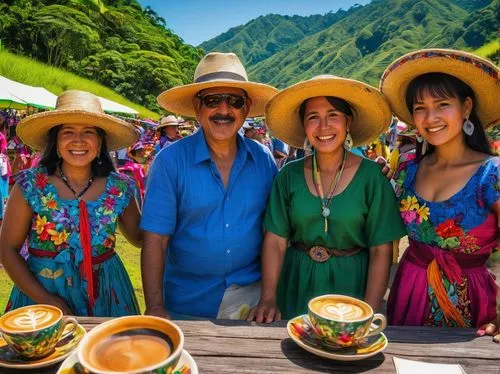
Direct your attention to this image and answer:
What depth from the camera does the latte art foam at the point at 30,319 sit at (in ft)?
4.90

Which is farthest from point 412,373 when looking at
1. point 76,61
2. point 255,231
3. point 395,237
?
point 76,61

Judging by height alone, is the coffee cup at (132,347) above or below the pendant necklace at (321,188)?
below

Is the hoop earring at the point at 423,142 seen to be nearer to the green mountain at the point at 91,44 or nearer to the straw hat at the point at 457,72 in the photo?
the straw hat at the point at 457,72

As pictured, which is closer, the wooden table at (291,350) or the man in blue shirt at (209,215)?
the wooden table at (291,350)

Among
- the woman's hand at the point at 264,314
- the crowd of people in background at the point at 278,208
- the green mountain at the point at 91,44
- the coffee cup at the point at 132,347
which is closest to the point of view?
the coffee cup at the point at 132,347

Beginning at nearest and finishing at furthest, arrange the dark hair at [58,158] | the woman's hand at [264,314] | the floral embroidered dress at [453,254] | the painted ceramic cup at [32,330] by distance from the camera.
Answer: the painted ceramic cup at [32,330], the woman's hand at [264,314], the floral embroidered dress at [453,254], the dark hair at [58,158]

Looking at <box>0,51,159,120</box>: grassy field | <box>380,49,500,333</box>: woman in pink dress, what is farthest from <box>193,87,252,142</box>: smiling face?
<box>0,51,159,120</box>: grassy field

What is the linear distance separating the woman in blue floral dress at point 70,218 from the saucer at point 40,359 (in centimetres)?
82

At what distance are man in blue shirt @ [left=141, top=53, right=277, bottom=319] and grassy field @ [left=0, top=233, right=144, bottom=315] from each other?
2.51m

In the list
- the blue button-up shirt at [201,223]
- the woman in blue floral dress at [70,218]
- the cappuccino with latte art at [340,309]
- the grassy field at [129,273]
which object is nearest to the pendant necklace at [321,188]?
the blue button-up shirt at [201,223]

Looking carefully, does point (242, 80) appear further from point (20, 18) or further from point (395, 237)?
point (20, 18)

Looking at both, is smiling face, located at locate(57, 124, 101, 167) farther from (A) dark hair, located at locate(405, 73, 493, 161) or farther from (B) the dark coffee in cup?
(A) dark hair, located at locate(405, 73, 493, 161)

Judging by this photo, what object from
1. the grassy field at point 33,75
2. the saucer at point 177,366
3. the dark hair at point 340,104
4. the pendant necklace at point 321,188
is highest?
the grassy field at point 33,75

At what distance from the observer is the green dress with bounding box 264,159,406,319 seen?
2.46 meters
